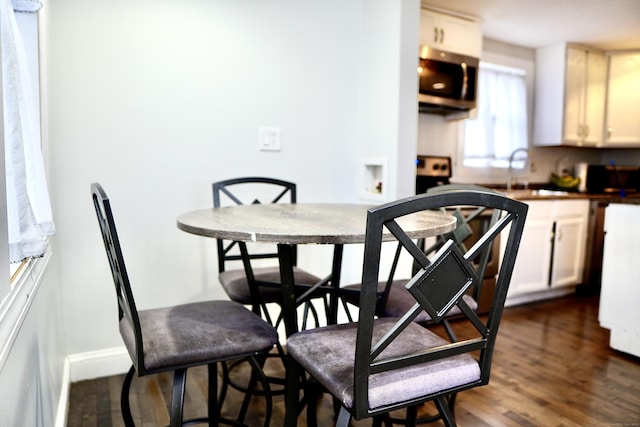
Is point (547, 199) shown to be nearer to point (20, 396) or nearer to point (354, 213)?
point (354, 213)

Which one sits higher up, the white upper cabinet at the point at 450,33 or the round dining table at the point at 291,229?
the white upper cabinet at the point at 450,33

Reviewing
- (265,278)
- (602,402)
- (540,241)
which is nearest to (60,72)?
(265,278)

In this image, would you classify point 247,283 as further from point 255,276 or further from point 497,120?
point 497,120

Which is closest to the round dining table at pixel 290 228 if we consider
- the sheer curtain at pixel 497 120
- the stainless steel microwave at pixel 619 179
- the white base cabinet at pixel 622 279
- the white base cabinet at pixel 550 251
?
the white base cabinet at pixel 622 279

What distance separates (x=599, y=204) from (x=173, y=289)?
11.4ft

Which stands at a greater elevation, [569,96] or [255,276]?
[569,96]

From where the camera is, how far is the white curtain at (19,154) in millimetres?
981

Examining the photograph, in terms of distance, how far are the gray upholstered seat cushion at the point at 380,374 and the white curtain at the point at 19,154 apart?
0.68 m

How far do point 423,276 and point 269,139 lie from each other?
1.73 m

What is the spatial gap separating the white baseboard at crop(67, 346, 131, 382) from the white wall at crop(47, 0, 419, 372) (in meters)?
0.04

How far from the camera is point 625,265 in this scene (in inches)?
100

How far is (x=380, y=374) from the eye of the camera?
1030 millimetres

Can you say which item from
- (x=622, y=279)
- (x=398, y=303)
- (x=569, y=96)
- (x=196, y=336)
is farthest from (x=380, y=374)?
(x=569, y=96)

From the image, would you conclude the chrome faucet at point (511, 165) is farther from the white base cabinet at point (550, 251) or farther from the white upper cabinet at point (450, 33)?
the white upper cabinet at point (450, 33)
